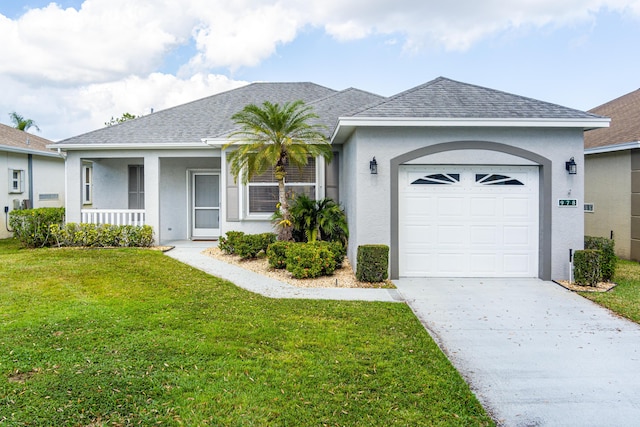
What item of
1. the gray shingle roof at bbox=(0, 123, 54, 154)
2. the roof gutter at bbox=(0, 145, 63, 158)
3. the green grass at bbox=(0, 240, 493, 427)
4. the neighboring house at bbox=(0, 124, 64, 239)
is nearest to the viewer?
the green grass at bbox=(0, 240, 493, 427)

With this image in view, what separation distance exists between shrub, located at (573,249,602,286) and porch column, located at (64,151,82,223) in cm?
1296

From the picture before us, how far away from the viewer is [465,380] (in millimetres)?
4031

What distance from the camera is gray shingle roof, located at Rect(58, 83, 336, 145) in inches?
499

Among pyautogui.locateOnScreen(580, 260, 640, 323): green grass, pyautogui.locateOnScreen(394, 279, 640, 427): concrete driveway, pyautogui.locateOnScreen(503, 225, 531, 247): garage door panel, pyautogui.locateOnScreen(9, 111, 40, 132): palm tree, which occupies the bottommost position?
pyautogui.locateOnScreen(394, 279, 640, 427): concrete driveway

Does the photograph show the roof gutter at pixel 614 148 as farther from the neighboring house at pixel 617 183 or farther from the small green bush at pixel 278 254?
the small green bush at pixel 278 254

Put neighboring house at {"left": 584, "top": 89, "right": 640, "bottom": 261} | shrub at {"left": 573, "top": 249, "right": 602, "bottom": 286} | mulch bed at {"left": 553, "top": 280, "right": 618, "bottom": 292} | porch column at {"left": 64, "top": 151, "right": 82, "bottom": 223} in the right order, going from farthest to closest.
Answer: porch column at {"left": 64, "top": 151, "right": 82, "bottom": 223}
neighboring house at {"left": 584, "top": 89, "right": 640, "bottom": 261}
shrub at {"left": 573, "top": 249, "right": 602, "bottom": 286}
mulch bed at {"left": 553, "top": 280, "right": 618, "bottom": 292}

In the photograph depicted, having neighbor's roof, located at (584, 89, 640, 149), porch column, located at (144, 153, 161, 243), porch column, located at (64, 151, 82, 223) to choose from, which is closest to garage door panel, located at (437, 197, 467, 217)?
neighbor's roof, located at (584, 89, 640, 149)

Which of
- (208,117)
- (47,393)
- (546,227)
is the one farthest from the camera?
(208,117)

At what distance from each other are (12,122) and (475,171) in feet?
93.7

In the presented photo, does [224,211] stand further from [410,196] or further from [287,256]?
[410,196]

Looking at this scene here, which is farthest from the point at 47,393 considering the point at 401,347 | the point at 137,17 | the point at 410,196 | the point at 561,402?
the point at 137,17

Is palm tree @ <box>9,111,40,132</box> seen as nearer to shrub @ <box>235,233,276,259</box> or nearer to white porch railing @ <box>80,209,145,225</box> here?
white porch railing @ <box>80,209,145,225</box>

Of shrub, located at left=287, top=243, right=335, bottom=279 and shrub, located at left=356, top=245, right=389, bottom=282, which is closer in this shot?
shrub, located at left=356, top=245, right=389, bottom=282

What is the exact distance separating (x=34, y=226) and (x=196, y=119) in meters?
Answer: 5.77
